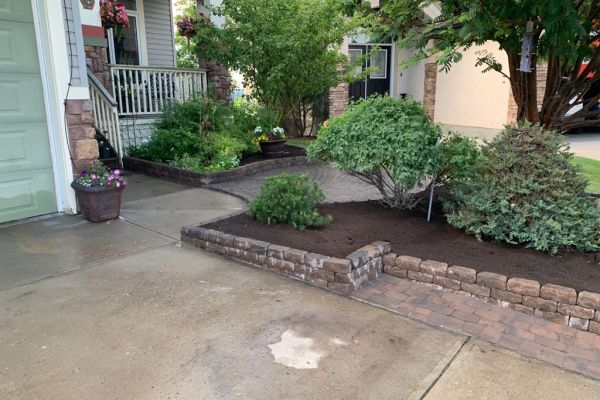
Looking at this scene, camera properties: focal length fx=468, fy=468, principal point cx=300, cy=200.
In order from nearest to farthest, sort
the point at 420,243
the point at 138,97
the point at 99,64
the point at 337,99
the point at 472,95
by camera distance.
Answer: the point at 420,243 → the point at 99,64 → the point at 138,97 → the point at 337,99 → the point at 472,95

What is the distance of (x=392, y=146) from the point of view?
461 centimetres

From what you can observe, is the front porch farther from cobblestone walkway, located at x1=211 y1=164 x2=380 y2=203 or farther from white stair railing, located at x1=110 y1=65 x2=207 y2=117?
cobblestone walkway, located at x1=211 y1=164 x2=380 y2=203

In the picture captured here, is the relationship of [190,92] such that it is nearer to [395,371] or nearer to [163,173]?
[163,173]

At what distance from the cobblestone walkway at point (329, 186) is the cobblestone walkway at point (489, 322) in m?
2.64

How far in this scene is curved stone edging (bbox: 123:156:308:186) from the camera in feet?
24.2

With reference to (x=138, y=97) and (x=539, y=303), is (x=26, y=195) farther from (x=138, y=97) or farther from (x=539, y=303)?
(x=539, y=303)

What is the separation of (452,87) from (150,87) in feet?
34.8

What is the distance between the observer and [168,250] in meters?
4.58

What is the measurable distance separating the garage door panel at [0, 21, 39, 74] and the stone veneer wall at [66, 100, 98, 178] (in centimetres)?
54

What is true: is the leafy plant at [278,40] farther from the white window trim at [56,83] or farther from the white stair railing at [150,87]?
the white window trim at [56,83]

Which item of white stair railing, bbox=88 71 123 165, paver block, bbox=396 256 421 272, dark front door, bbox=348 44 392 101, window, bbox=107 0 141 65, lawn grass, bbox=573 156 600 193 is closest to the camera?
paver block, bbox=396 256 421 272

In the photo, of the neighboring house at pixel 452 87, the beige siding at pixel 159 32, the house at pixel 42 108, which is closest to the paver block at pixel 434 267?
the house at pixel 42 108

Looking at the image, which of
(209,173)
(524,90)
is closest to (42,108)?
(209,173)

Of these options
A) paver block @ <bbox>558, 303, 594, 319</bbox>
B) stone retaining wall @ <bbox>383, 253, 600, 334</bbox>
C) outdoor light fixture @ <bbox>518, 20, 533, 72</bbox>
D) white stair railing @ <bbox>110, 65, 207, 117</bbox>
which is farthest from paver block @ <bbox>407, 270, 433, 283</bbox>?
white stair railing @ <bbox>110, 65, 207, 117</bbox>
